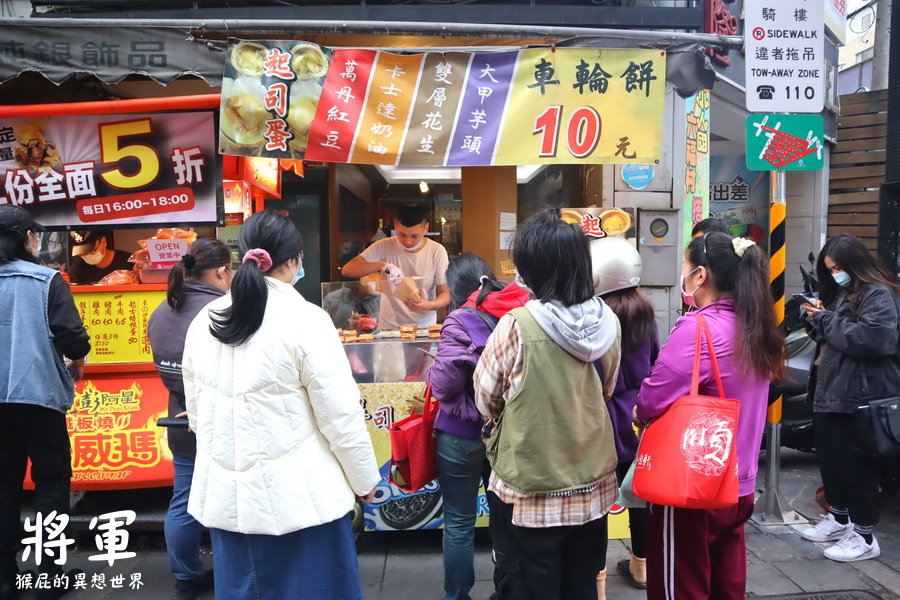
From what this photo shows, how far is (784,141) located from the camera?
171 inches

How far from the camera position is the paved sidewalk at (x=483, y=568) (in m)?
3.67

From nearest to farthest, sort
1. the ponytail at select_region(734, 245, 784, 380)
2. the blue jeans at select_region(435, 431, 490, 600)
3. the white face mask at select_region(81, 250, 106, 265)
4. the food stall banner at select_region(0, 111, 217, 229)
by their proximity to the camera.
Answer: the ponytail at select_region(734, 245, 784, 380) < the blue jeans at select_region(435, 431, 490, 600) < the food stall banner at select_region(0, 111, 217, 229) < the white face mask at select_region(81, 250, 106, 265)

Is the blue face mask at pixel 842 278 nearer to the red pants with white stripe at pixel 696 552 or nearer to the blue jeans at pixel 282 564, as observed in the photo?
the red pants with white stripe at pixel 696 552

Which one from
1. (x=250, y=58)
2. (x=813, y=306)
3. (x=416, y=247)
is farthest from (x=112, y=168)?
(x=813, y=306)

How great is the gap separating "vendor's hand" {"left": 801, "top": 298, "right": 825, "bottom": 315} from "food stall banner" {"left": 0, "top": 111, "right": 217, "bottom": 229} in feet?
13.9

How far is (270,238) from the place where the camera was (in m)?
2.45

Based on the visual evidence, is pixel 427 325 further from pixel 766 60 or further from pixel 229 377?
pixel 766 60

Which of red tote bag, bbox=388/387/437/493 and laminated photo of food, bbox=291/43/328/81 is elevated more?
laminated photo of food, bbox=291/43/328/81

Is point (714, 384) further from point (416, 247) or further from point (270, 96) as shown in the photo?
point (416, 247)

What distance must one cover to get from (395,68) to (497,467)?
2.78 metres

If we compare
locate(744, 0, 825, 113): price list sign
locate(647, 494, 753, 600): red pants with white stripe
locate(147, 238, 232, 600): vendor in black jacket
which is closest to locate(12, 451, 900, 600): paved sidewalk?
locate(147, 238, 232, 600): vendor in black jacket

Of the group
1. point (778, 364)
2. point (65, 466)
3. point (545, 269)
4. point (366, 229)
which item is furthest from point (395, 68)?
point (366, 229)

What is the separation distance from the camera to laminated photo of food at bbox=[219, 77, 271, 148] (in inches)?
153

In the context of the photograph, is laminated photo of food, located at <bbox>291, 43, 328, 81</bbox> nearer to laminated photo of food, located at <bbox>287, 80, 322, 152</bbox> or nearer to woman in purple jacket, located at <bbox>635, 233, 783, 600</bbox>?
laminated photo of food, located at <bbox>287, 80, 322, 152</bbox>
